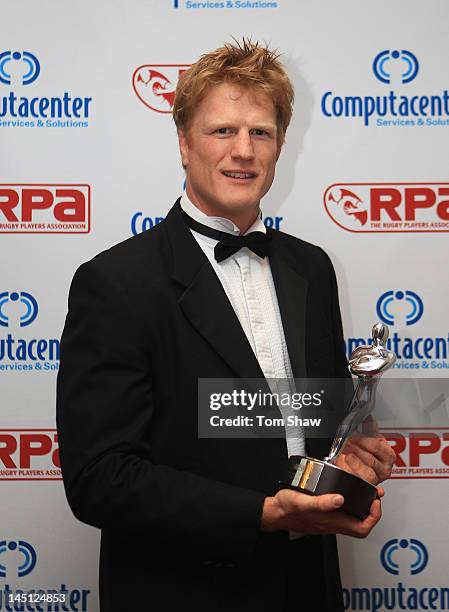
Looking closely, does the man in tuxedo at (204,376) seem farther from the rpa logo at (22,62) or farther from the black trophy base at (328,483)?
the rpa logo at (22,62)

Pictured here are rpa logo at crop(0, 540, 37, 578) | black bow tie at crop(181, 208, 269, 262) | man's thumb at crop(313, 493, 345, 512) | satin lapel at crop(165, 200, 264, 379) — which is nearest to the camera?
man's thumb at crop(313, 493, 345, 512)

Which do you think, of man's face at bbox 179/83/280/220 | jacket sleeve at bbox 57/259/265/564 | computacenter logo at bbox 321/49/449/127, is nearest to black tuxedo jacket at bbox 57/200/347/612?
jacket sleeve at bbox 57/259/265/564

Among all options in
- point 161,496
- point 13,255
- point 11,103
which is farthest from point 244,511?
point 11,103

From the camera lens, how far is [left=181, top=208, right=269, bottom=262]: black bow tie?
140 cm

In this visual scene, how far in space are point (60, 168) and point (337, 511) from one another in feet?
4.18

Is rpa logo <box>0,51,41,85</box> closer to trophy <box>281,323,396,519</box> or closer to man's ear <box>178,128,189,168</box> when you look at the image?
man's ear <box>178,128,189,168</box>

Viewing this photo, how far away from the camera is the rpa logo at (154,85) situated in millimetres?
2000

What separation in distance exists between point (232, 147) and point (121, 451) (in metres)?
0.60

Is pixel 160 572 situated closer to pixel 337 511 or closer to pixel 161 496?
pixel 161 496

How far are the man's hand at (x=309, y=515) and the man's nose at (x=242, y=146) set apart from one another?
2.04ft

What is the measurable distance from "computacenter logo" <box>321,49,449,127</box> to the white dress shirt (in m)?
0.72

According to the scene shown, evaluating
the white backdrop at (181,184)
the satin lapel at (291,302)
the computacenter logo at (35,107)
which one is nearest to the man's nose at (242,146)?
the satin lapel at (291,302)

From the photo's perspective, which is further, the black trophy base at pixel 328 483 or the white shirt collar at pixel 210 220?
the white shirt collar at pixel 210 220

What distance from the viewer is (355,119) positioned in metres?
2.02
